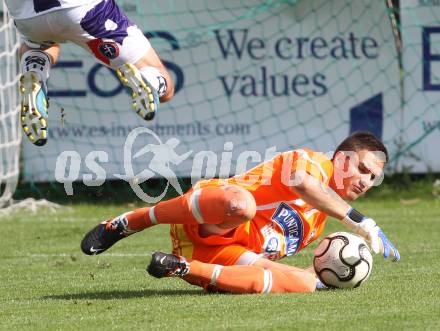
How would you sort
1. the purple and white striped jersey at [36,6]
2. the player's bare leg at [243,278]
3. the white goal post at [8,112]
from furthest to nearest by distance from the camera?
the white goal post at [8,112], the purple and white striped jersey at [36,6], the player's bare leg at [243,278]

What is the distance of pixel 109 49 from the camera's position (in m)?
7.65

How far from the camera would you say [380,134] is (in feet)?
43.3

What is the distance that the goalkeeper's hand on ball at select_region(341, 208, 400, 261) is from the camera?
6676 mm

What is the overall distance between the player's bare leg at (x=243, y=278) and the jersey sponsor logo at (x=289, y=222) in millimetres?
262

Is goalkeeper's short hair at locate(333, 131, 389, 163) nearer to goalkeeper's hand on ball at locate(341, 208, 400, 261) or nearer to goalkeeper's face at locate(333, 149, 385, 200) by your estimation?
goalkeeper's face at locate(333, 149, 385, 200)

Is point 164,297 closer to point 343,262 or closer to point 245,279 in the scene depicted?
point 245,279

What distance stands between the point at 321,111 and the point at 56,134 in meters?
3.12

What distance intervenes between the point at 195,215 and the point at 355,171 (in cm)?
106

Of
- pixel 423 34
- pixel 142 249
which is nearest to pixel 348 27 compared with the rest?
pixel 423 34

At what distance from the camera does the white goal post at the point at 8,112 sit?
41.6 feet

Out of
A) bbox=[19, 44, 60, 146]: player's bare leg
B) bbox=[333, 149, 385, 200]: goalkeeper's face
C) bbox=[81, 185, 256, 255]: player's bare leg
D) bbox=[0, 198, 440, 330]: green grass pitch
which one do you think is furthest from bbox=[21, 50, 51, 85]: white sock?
bbox=[333, 149, 385, 200]: goalkeeper's face

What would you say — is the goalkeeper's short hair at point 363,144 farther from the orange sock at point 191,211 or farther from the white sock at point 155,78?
the white sock at point 155,78

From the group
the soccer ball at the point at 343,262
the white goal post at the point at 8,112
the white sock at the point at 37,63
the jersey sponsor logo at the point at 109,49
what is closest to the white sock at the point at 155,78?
the jersey sponsor logo at the point at 109,49

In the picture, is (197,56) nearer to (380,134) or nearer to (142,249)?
(380,134)
